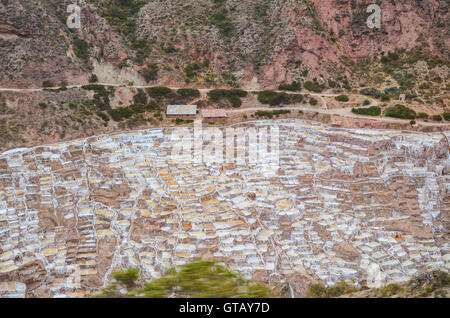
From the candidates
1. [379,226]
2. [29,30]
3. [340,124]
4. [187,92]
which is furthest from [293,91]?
[29,30]

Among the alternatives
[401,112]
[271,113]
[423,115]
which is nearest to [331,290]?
[271,113]

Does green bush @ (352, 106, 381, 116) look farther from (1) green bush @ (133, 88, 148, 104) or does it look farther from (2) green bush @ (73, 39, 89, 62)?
(2) green bush @ (73, 39, 89, 62)

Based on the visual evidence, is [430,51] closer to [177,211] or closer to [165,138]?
[165,138]

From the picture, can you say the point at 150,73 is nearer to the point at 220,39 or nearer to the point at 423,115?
the point at 220,39

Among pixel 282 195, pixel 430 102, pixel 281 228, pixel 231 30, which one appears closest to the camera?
pixel 281 228

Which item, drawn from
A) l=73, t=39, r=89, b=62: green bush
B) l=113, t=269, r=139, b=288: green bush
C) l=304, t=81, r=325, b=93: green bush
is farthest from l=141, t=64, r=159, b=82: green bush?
l=113, t=269, r=139, b=288: green bush

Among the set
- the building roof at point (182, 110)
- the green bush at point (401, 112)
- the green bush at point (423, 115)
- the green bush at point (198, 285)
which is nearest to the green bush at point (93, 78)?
the building roof at point (182, 110)
